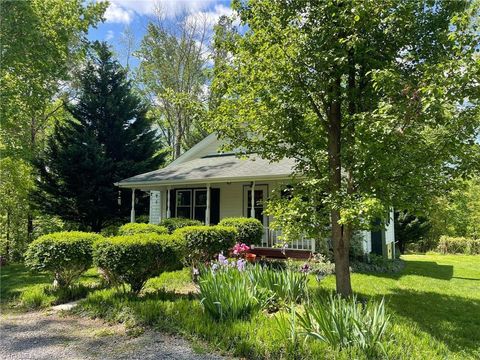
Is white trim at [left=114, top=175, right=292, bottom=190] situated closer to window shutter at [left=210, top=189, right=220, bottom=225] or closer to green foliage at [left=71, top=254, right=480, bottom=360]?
window shutter at [left=210, top=189, right=220, bottom=225]

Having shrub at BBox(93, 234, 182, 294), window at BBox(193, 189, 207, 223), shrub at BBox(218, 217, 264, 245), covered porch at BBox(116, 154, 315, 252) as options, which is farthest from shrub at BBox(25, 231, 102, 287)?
window at BBox(193, 189, 207, 223)

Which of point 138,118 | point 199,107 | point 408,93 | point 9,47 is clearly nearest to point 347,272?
point 408,93

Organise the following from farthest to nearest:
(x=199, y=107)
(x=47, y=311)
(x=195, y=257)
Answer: (x=195, y=257) → (x=199, y=107) → (x=47, y=311)

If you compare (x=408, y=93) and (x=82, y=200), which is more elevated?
(x=408, y=93)

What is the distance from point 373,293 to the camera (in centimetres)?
739

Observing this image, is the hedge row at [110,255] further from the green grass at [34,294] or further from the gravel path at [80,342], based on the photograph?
the gravel path at [80,342]

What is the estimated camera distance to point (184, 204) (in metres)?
15.9

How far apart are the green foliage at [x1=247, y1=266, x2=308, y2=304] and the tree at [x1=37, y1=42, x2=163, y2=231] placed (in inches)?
516

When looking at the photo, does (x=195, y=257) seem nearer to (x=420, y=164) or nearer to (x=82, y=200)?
(x=420, y=164)

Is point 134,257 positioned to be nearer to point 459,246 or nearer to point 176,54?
point 459,246

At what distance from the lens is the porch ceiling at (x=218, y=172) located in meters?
11.7

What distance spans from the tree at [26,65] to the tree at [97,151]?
43.2 inches

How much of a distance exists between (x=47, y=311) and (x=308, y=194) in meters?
4.93

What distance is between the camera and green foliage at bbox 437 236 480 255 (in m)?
20.8
